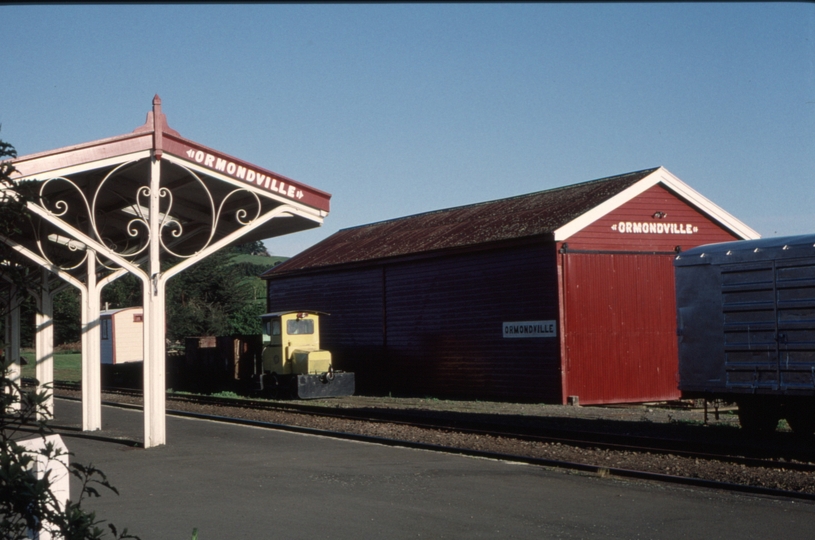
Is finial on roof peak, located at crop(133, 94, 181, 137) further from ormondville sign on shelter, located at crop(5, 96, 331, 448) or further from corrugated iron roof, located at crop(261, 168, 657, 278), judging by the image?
corrugated iron roof, located at crop(261, 168, 657, 278)

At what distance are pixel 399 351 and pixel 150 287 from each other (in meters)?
15.5

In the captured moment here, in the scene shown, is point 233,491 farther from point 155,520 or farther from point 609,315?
point 609,315

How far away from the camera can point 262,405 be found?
21.9 metres

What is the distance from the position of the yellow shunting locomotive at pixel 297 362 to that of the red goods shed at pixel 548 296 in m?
2.90

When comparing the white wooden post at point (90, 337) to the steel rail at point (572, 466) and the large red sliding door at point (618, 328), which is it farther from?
the large red sliding door at point (618, 328)

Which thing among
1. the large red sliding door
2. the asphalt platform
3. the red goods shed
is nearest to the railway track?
the asphalt platform

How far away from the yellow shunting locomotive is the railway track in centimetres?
421

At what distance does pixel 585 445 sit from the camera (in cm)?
1302

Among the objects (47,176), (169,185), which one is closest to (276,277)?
(169,185)

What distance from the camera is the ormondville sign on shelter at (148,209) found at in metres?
12.0

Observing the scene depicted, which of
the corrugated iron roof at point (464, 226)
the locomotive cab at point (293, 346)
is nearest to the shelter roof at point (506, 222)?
the corrugated iron roof at point (464, 226)

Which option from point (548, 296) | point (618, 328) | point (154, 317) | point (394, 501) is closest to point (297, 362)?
point (548, 296)

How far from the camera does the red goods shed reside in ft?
72.7

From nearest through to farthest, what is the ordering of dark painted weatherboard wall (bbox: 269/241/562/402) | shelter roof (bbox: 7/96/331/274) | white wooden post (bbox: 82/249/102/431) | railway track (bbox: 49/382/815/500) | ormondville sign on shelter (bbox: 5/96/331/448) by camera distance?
1. railway track (bbox: 49/382/815/500)
2. shelter roof (bbox: 7/96/331/274)
3. ormondville sign on shelter (bbox: 5/96/331/448)
4. white wooden post (bbox: 82/249/102/431)
5. dark painted weatherboard wall (bbox: 269/241/562/402)
